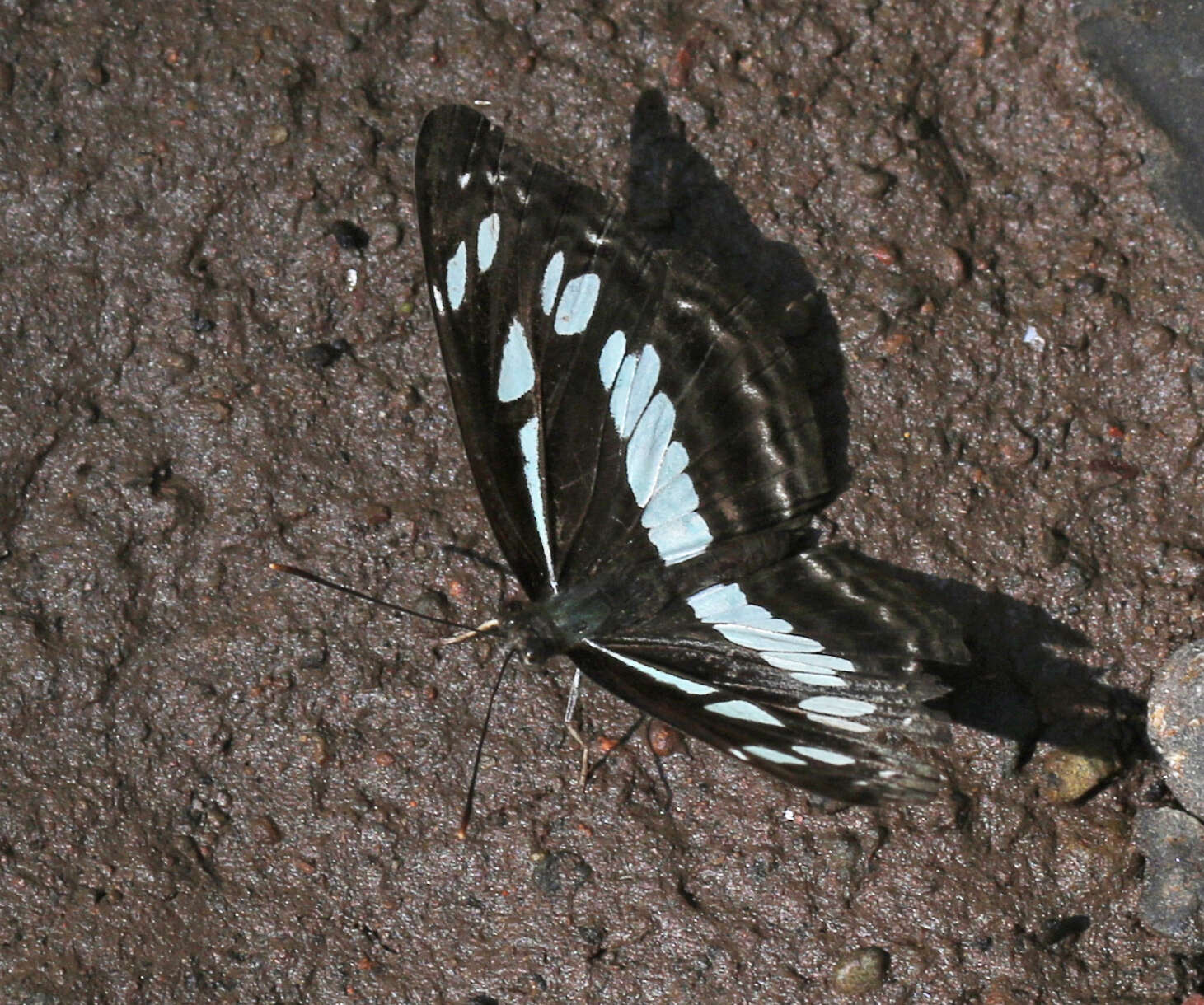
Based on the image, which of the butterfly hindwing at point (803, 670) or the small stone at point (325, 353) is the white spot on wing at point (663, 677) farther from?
the small stone at point (325, 353)

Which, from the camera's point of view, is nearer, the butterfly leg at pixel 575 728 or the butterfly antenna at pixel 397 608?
the butterfly antenna at pixel 397 608

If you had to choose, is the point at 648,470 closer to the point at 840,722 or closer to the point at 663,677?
the point at 663,677

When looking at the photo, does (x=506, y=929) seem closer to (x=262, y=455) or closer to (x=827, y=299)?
(x=262, y=455)

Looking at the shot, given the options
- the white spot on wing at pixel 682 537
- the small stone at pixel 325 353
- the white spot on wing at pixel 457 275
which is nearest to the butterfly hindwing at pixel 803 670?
the white spot on wing at pixel 682 537

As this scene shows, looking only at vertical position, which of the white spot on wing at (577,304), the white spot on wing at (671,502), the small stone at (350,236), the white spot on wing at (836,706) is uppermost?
the small stone at (350,236)

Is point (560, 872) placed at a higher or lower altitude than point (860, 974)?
higher

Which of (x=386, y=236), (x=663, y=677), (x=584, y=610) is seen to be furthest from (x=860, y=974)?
(x=386, y=236)
